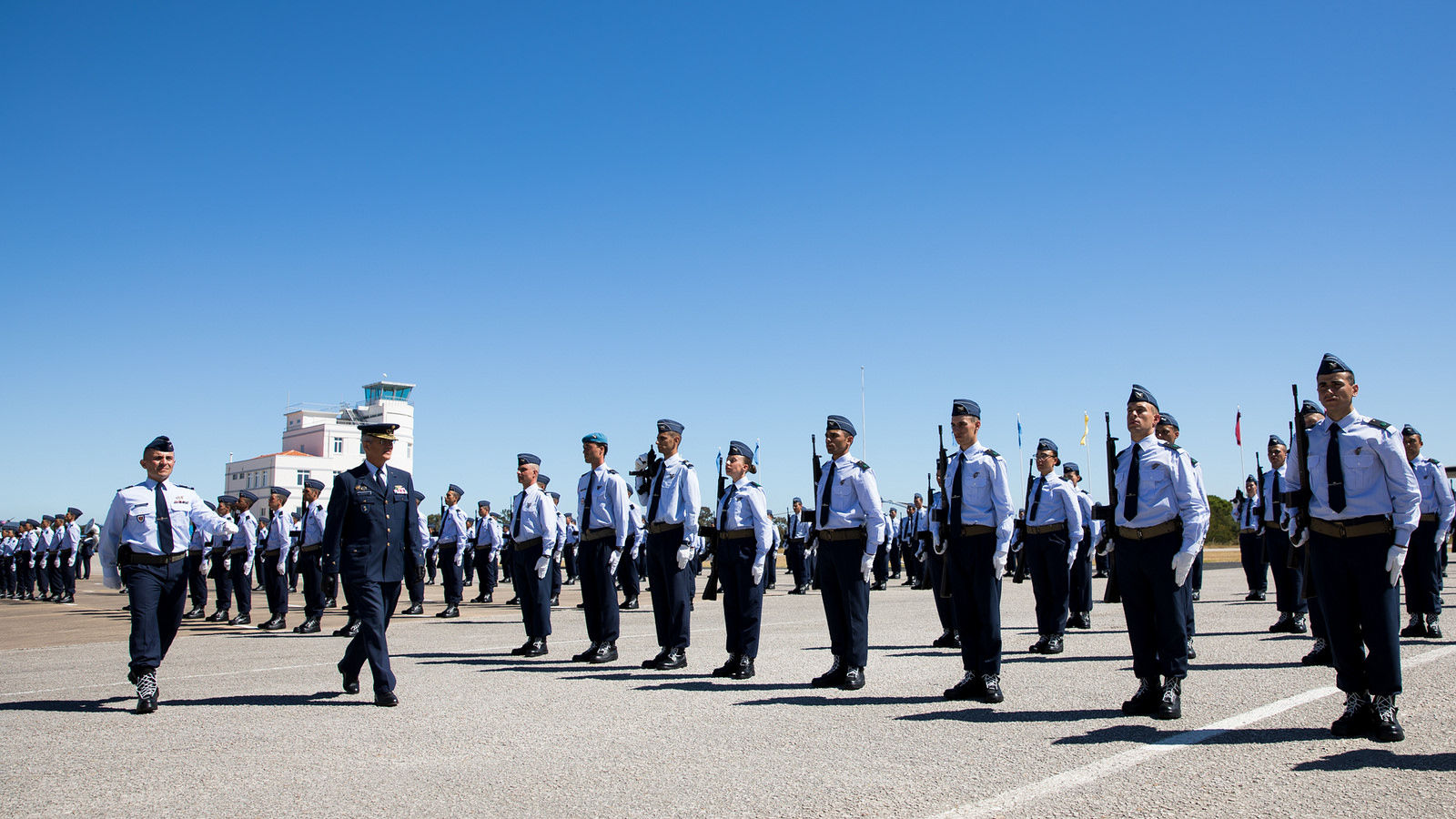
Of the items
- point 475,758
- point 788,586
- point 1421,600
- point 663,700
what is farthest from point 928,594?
point 475,758

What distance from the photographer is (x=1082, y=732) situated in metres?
5.65

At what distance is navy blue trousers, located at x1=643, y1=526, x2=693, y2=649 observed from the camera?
908cm

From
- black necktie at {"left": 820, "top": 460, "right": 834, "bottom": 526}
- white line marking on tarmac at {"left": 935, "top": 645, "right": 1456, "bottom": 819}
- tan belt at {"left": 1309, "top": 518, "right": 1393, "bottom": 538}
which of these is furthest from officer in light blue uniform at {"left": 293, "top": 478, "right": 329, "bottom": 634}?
tan belt at {"left": 1309, "top": 518, "right": 1393, "bottom": 538}

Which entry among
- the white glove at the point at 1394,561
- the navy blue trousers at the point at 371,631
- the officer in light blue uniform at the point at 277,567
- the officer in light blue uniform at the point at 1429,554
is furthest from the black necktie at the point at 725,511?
the officer in light blue uniform at the point at 277,567

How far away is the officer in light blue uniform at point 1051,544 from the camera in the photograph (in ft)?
33.2

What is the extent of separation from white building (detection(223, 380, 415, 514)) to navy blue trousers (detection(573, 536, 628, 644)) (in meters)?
98.4

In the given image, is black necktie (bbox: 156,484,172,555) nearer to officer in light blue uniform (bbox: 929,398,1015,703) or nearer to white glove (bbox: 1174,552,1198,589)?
officer in light blue uniform (bbox: 929,398,1015,703)

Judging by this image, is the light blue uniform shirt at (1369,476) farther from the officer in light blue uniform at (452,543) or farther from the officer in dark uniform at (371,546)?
the officer in light blue uniform at (452,543)

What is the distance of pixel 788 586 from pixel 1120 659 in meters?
17.4

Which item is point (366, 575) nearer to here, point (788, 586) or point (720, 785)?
point (720, 785)

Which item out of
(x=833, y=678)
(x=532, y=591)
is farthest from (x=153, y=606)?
(x=833, y=678)

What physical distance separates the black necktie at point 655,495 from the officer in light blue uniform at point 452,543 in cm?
862

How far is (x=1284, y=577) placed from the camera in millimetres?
11453

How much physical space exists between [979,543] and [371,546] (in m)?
4.44
